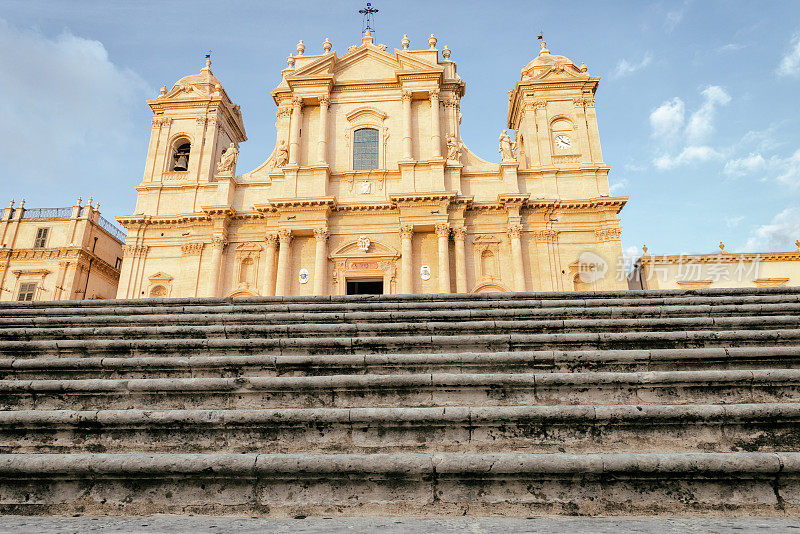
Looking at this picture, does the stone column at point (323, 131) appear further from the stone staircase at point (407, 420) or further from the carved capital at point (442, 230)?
the stone staircase at point (407, 420)

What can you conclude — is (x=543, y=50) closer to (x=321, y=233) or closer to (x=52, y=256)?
(x=321, y=233)

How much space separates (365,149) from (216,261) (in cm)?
853

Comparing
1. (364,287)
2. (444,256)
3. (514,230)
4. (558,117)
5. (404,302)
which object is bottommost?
(404,302)

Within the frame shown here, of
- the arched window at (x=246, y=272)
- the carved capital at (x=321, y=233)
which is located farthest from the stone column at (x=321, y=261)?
the arched window at (x=246, y=272)

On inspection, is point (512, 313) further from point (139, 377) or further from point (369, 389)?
point (139, 377)

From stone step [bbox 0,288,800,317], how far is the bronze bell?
16.9 metres

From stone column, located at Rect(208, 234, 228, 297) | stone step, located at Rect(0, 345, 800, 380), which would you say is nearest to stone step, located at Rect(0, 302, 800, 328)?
stone step, located at Rect(0, 345, 800, 380)

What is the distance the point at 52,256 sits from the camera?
31.2 m

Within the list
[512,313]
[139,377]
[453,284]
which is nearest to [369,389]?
[139,377]

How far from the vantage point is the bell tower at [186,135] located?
79.4 feet

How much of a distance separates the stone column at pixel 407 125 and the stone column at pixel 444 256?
154 inches

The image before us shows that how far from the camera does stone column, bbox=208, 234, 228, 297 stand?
70.4ft

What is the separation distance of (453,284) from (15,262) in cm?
2824

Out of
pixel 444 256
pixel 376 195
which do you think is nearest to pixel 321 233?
pixel 376 195
